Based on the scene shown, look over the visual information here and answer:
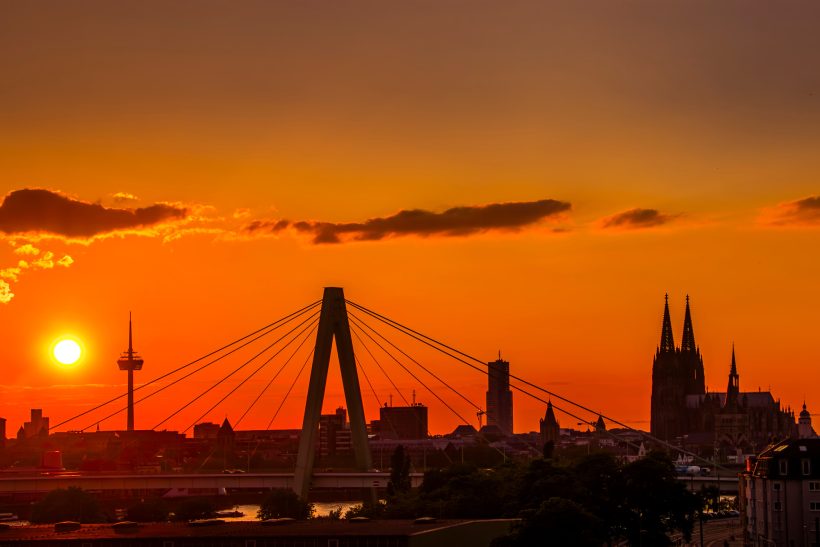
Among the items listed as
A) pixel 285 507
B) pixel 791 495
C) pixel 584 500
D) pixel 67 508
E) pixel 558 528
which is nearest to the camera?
pixel 558 528

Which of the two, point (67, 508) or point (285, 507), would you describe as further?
point (67, 508)

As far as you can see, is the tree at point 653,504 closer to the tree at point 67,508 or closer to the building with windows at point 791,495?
the building with windows at point 791,495

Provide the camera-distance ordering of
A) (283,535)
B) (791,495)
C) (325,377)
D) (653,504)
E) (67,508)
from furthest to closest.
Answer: (67,508) < (325,377) < (653,504) < (791,495) < (283,535)

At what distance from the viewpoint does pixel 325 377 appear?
342 feet

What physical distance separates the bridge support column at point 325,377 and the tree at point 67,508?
25.7 m

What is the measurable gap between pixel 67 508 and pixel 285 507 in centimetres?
2732

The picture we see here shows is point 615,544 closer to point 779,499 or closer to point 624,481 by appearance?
point 624,481

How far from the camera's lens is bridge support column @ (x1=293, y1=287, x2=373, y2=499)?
10438 cm

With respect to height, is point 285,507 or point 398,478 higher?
point 398,478

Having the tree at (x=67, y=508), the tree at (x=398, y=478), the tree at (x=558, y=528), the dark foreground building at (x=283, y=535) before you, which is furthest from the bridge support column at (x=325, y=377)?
the tree at (x=558, y=528)

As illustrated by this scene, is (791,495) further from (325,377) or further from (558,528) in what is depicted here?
(325,377)

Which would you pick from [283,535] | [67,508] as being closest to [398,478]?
[67,508]

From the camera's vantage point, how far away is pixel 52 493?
132 m

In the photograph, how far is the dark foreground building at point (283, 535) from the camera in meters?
73.6
